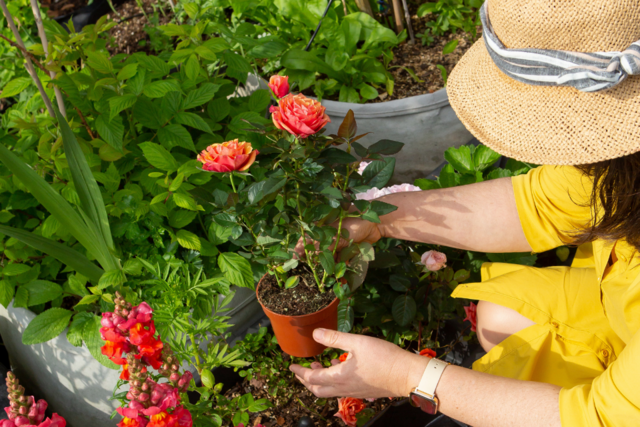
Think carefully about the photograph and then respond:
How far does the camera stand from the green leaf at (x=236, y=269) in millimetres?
1344

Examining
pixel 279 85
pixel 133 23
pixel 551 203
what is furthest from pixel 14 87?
pixel 133 23

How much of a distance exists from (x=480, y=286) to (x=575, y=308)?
0.74 ft

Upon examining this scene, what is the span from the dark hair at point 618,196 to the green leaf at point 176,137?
103 centimetres

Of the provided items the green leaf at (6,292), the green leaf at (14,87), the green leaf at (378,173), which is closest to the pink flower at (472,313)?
the green leaf at (378,173)

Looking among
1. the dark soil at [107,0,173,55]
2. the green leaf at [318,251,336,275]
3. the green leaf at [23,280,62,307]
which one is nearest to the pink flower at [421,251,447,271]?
the green leaf at [318,251,336,275]

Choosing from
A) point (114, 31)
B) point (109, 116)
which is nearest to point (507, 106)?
point (109, 116)

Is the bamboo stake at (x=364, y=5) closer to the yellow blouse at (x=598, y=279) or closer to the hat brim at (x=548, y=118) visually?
the yellow blouse at (x=598, y=279)

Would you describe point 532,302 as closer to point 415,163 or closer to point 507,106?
point 507,106

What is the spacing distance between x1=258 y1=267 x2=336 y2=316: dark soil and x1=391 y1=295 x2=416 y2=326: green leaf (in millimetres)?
216

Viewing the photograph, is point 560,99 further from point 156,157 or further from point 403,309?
point 156,157

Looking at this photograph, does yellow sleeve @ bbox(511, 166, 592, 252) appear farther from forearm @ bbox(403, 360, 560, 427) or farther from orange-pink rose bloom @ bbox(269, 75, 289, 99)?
orange-pink rose bloom @ bbox(269, 75, 289, 99)

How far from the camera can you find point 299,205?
3.33ft

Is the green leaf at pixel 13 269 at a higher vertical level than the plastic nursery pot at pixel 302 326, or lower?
higher

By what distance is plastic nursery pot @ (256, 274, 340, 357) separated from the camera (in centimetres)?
116
